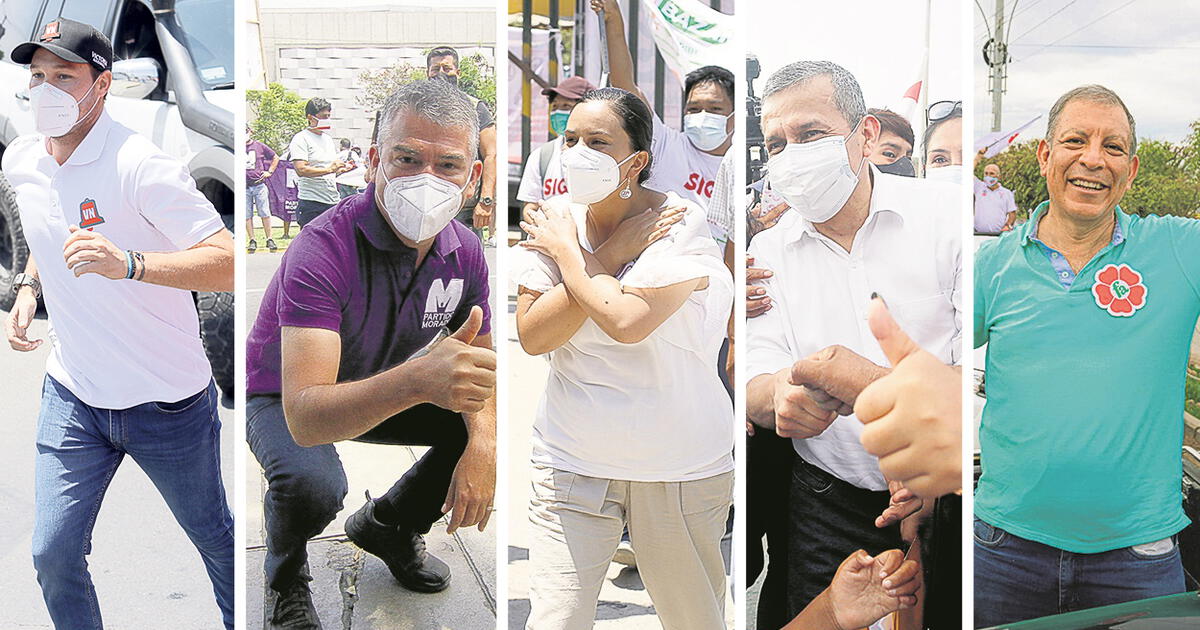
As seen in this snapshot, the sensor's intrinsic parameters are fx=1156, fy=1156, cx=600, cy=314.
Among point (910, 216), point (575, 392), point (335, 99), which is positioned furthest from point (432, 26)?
point (910, 216)

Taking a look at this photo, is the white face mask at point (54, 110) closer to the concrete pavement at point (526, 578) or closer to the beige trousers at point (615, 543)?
the concrete pavement at point (526, 578)

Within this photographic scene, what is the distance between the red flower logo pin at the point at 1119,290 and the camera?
278 centimetres

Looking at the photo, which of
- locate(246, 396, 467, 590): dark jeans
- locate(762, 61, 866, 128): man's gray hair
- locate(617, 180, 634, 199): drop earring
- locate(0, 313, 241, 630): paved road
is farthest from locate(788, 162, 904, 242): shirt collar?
locate(0, 313, 241, 630): paved road

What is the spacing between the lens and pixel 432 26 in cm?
266

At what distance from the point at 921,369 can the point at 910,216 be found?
0.36 m

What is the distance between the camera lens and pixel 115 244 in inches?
107

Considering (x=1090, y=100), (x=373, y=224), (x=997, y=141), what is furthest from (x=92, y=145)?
(x=1090, y=100)

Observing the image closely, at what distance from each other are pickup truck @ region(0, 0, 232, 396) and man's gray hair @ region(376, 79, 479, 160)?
55cm

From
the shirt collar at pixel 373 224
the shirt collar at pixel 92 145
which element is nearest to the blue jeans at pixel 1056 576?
the shirt collar at pixel 373 224

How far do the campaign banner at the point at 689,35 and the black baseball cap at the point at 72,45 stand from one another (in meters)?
1.31

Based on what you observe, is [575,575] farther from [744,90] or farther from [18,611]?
[18,611]

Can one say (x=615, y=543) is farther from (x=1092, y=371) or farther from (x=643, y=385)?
(x=1092, y=371)

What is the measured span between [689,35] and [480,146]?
1.99 ft

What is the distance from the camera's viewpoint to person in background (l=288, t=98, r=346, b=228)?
265 centimetres
